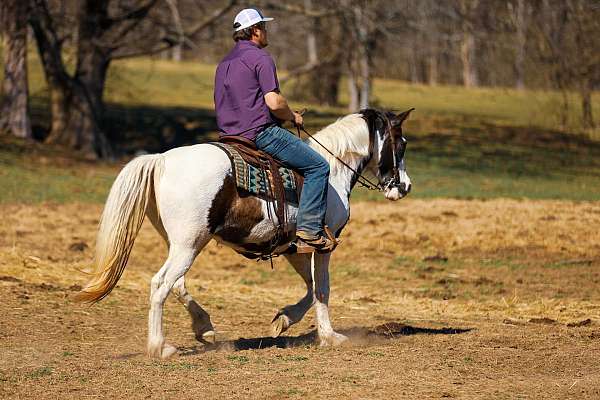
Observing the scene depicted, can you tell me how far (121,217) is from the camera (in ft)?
25.3

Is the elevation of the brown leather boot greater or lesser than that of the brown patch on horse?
lesser

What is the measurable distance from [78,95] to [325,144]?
697 inches

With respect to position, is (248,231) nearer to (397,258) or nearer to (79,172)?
(397,258)

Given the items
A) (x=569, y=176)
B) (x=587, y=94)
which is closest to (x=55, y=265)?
(x=569, y=176)

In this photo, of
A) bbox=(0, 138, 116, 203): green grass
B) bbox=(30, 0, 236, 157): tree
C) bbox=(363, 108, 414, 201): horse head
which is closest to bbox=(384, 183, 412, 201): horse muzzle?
bbox=(363, 108, 414, 201): horse head

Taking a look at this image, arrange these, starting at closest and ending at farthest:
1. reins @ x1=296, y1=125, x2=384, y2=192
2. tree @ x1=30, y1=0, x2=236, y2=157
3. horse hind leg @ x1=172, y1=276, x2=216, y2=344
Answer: horse hind leg @ x1=172, y1=276, x2=216, y2=344 < reins @ x1=296, y1=125, x2=384, y2=192 < tree @ x1=30, y1=0, x2=236, y2=157

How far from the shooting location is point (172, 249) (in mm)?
7750

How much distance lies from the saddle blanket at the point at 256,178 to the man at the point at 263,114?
9cm

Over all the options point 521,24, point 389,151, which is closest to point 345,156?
point 389,151

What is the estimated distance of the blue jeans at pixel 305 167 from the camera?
8.31m

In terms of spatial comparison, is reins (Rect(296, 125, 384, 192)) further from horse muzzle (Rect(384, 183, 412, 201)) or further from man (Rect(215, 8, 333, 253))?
man (Rect(215, 8, 333, 253))

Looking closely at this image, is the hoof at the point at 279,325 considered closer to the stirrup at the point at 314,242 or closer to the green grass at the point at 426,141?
the stirrup at the point at 314,242

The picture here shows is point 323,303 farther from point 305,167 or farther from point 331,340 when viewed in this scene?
point 305,167

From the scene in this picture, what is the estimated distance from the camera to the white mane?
9.02 meters
